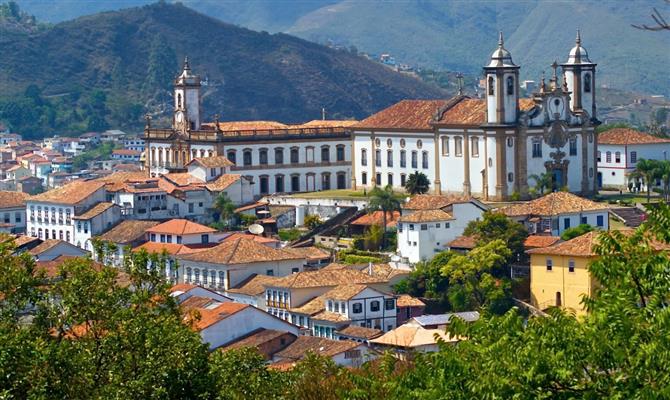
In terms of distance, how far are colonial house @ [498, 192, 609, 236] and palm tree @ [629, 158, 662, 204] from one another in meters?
8.33

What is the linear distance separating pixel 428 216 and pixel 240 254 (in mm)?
6865

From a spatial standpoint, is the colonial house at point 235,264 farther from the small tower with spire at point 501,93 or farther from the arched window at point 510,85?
the arched window at point 510,85

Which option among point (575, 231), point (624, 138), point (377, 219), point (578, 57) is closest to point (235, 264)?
point (377, 219)

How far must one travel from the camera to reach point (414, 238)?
216 feet

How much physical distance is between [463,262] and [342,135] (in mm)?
27120

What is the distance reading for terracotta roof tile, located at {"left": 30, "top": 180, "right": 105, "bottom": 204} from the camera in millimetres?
77062

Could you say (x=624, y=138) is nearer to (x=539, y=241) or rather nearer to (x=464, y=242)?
(x=464, y=242)

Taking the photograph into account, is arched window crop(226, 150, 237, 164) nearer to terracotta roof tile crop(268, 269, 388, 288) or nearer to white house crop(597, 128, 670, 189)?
white house crop(597, 128, 670, 189)

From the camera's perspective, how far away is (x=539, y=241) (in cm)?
6303

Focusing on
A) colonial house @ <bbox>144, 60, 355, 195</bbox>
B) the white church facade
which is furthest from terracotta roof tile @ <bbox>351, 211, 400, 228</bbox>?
colonial house @ <bbox>144, 60, 355, 195</bbox>

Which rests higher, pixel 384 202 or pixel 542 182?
pixel 542 182

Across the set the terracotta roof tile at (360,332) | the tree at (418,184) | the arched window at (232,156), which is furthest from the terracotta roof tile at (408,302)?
the arched window at (232,156)

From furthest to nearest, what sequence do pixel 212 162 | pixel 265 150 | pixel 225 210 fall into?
pixel 265 150 < pixel 212 162 < pixel 225 210

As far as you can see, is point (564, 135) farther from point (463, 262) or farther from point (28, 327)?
point (28, 327)
